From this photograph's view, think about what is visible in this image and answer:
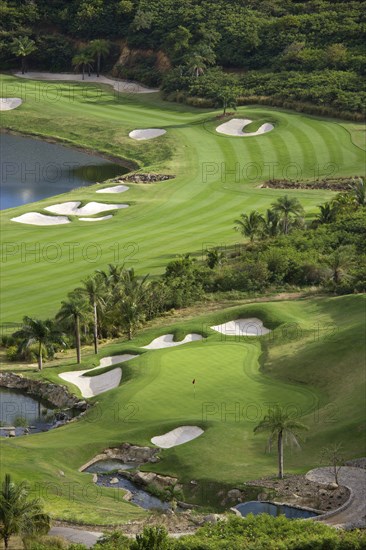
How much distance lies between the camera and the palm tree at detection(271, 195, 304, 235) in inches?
3890

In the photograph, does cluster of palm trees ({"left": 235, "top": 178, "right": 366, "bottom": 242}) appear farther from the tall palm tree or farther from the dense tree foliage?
the dense tree foliage

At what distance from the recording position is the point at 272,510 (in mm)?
54562

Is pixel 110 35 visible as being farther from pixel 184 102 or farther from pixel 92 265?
pixel 92 265

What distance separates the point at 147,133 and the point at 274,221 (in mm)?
39271

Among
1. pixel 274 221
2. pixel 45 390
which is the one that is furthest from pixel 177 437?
pixel 274 221

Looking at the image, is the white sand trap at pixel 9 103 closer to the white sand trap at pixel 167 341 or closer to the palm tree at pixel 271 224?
the palm tree at pixel 271 224

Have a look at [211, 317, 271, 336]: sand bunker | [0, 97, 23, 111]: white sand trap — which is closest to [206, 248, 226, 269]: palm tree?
[211, 317, 271, 336]: sand bunker

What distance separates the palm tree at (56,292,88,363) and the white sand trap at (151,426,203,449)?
550 inches

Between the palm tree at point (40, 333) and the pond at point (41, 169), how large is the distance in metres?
37.7

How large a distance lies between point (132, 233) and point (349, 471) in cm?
4899

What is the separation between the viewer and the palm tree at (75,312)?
75.2 m

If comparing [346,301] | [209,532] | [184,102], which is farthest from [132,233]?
[209,532]

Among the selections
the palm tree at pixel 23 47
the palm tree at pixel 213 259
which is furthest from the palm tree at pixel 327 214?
the palm tree at pixel 23 47

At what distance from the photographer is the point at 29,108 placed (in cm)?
14600
